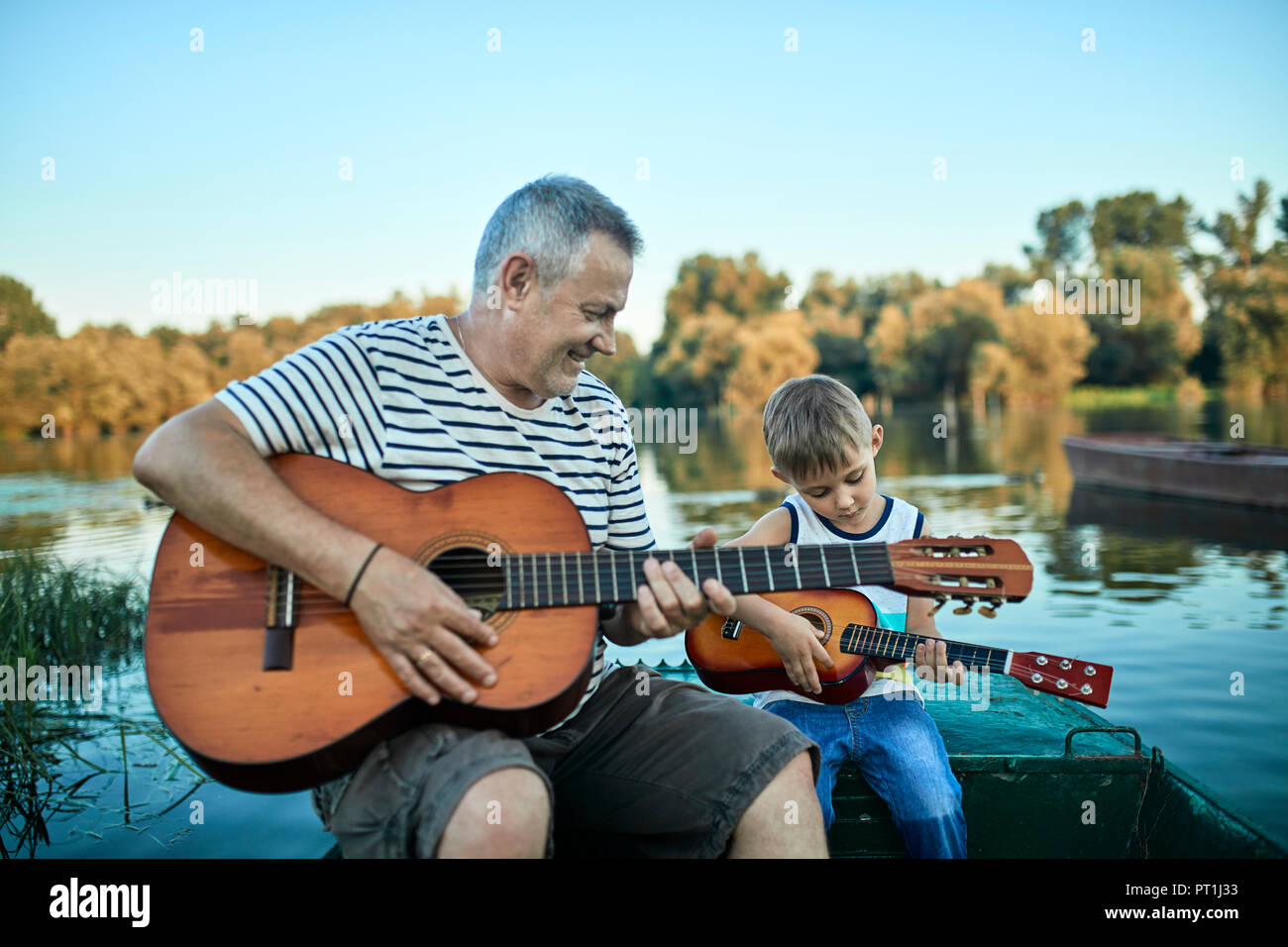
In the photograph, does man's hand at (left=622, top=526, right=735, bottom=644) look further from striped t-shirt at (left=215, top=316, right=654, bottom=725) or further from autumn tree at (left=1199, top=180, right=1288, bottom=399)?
autumn tree at (left=1199, top=180, right=1288, bottom=399)

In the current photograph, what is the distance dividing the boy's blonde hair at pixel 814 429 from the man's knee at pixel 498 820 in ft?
5.40

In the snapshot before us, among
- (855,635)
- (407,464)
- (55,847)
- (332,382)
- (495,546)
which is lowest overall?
(55,847)

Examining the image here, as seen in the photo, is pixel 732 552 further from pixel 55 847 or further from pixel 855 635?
pixel 55 847

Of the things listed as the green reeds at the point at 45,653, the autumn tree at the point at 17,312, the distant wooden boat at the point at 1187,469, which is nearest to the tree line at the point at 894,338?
the autumn tree at the point at 17,312

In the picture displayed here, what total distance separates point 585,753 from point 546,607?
0.53m

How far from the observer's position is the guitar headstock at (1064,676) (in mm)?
2732

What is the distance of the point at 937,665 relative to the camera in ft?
9.96

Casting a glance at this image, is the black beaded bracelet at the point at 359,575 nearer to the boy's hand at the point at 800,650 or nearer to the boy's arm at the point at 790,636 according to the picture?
the boy's arm at the point at 790,636

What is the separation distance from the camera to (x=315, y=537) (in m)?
A: 2.24

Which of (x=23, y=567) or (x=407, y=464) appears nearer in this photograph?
(x=407, y=464)

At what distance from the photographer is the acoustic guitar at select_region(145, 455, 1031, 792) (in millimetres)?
2121

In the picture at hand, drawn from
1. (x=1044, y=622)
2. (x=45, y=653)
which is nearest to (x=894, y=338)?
(x=1044, y=622)
